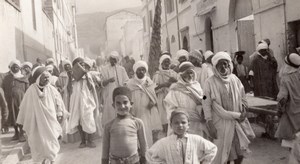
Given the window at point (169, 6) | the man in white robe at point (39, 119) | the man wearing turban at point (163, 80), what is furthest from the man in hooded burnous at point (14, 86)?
the window at point (169, 6)

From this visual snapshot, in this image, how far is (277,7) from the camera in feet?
34.8

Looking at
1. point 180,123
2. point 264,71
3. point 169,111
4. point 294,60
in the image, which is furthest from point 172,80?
point 180,123

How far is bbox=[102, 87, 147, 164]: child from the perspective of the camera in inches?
151

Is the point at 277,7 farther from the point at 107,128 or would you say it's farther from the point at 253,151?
the point at 107,128

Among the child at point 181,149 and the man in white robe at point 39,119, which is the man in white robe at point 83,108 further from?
the child at point 181,149

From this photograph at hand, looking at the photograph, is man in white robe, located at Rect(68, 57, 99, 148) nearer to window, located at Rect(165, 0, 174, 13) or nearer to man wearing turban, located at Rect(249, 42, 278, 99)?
man wearing turban, located at Rect(249, 42, 278, 99)

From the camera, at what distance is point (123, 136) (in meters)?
3.86

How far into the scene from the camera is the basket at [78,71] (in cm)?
786

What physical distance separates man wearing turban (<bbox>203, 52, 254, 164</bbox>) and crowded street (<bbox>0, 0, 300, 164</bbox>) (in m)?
0.01

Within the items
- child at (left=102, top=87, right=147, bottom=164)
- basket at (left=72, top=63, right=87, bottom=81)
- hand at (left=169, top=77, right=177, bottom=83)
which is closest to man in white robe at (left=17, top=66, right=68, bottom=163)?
basket at (left=72, top=63, right=87, bottom=81)

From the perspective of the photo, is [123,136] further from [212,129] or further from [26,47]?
[26,47]

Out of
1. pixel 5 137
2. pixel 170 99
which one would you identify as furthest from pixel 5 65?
pixel 170 99

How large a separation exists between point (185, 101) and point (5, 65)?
7.13 meters

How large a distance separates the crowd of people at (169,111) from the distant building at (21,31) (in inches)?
112
